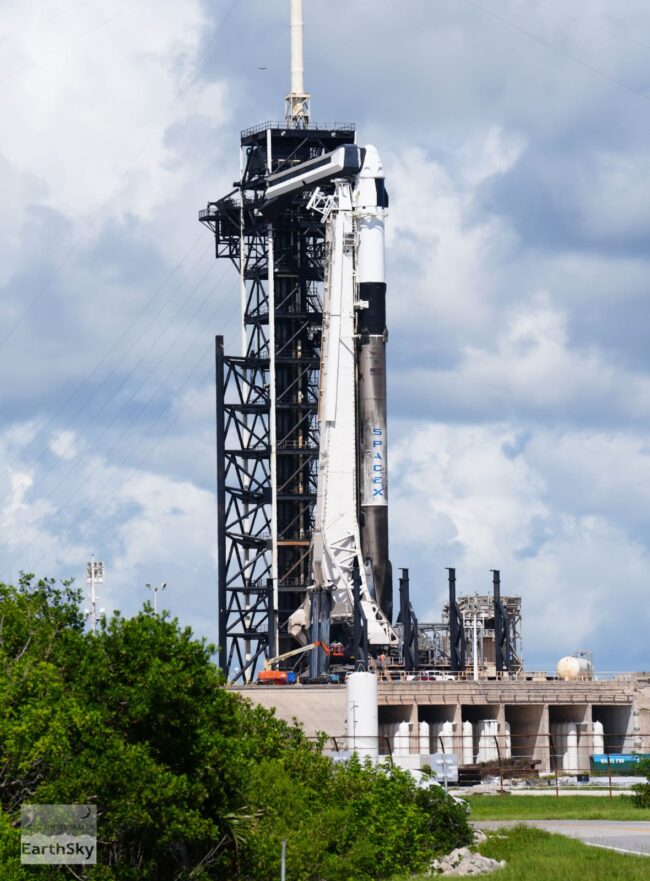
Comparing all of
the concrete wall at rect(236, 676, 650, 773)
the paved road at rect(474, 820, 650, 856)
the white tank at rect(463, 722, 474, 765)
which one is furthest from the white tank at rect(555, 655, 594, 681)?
the paved road at rect(474, 820, 650, 856)

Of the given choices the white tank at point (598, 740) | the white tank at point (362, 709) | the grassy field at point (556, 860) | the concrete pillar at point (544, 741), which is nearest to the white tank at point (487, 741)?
the concrete pillar at point (544, 741)

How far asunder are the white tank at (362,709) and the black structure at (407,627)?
30406 millimetres

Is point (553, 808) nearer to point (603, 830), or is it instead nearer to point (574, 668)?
point (603, 830)

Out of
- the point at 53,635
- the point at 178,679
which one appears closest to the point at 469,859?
the point at 178,679

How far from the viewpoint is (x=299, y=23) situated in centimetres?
12362

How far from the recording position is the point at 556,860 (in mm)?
45656

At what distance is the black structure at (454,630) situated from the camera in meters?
111

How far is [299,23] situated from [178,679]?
3366 inches

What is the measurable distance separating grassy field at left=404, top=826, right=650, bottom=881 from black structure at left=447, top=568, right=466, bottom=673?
194 ft

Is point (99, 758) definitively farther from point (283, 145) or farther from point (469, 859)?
point (283, 145)

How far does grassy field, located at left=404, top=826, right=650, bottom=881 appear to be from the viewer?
43406 mm

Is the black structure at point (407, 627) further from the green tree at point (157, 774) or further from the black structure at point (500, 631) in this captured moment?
the green tree at point (157, 774)

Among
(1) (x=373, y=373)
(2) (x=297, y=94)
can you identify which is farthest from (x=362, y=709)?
(2) (x=297, y=94)

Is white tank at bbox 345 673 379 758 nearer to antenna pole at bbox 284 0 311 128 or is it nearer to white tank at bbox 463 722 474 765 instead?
white tank at bbox 463 722 474 765
